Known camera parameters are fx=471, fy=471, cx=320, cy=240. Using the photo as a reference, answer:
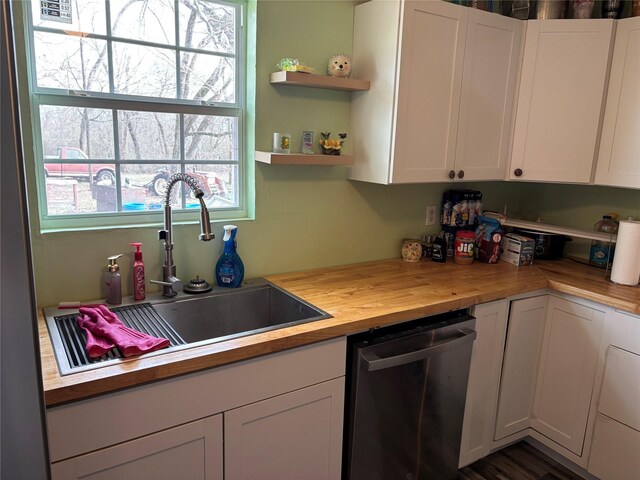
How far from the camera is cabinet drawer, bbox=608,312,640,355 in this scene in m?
1.93

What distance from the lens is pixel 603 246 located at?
2.46 meters

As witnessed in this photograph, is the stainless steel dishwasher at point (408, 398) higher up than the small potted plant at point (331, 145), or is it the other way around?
the small potted plant at point (331, 145)

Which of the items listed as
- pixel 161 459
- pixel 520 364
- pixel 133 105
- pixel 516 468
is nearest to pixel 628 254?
pixel 520 364

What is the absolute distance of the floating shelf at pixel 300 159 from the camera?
1.88 m

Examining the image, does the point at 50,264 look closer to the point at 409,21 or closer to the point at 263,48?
the point at 263,48

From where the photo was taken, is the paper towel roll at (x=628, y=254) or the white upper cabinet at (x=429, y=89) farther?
the paper towel roll at (x=628, y=254)

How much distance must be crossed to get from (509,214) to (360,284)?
1398 millimetres

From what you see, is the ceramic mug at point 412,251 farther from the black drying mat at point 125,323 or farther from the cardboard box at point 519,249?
the black drying mat at point 125,323

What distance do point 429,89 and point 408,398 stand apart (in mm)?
1284

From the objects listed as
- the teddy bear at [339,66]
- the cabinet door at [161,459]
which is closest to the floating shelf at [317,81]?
the teddy bear at [339,66]

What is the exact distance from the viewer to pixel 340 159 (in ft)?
6.72

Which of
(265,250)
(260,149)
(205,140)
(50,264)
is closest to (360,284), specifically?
(265,250)

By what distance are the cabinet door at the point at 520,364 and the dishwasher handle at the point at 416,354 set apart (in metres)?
0.34

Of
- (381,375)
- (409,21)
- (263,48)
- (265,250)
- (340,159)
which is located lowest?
(381,375)
